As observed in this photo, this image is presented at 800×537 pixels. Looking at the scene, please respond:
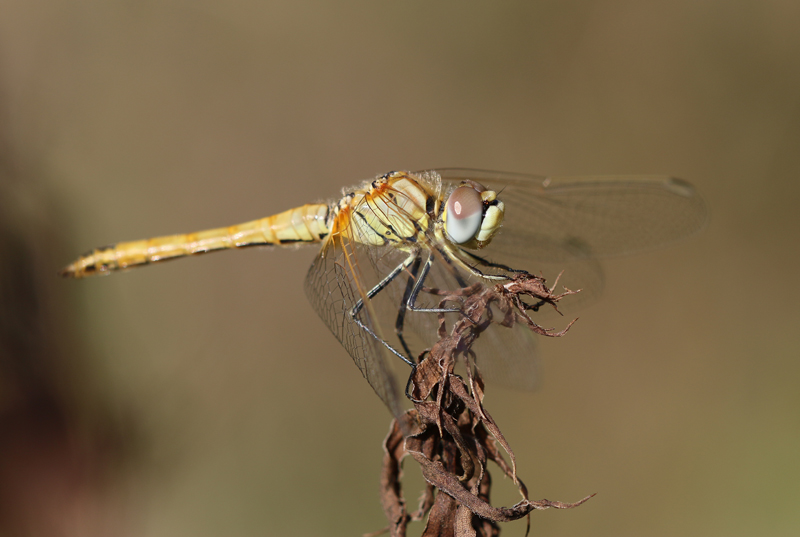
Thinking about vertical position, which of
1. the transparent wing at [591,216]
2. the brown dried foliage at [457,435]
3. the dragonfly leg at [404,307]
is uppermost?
the transparent wing at [591,216]

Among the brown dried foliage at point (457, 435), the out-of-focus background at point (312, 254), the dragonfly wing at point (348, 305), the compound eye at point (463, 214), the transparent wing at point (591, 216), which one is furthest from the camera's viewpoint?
the out-of-focus background at point (312, 254)

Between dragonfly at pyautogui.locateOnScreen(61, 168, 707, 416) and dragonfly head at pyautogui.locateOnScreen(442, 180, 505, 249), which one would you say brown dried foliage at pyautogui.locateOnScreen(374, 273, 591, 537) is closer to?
dragonfly at pyautogui.locateOnScreen(61, 168, 707, 416)

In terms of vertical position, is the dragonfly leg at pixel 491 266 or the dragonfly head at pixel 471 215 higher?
the dragonfly head at pixel 471 215

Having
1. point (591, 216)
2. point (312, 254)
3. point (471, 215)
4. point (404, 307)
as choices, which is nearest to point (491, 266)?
point (471, 215)

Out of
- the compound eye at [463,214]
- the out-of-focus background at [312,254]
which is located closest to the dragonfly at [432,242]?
the compound eye at [463,214]

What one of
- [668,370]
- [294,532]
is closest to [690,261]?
[668,370]

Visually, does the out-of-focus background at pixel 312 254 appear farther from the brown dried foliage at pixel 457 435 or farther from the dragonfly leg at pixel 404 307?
the brown dried foliage at pixel 457 435

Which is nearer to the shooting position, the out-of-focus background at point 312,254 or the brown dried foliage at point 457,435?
the brown dried foliage at point 457,435

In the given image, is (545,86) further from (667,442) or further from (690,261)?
(667,442)
